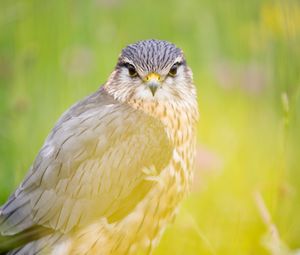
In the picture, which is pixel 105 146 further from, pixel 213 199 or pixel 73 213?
pixel 213 199

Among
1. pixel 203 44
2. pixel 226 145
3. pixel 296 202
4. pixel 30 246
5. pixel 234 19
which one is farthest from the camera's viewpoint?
pixel 203 44

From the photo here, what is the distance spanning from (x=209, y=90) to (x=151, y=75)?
7.19 ft

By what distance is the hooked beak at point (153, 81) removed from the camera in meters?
Answer: 5.08

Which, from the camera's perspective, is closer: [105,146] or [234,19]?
[105,146]

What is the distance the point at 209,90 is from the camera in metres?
7.27

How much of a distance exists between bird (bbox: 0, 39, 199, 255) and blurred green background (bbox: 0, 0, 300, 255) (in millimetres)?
193

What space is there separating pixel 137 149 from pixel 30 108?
204 cm

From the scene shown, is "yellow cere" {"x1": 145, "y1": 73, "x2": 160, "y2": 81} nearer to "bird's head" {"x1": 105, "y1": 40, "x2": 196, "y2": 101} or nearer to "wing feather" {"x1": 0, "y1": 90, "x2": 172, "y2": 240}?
"bird's head" {"x1": 105, "y1": 40, "x2": 196, "y2": 101}

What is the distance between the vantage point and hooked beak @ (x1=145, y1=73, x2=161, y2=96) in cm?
508

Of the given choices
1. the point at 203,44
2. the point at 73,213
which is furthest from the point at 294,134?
the point at 203,44

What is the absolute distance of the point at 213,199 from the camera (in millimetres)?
5508

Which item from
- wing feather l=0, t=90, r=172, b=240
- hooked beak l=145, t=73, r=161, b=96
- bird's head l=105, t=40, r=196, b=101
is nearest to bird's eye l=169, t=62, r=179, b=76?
bird's head l=105, t=40, r=196, b=101

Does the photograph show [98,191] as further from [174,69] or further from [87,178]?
[174,69]

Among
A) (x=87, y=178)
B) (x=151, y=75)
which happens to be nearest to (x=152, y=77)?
(x=151, y=75)
